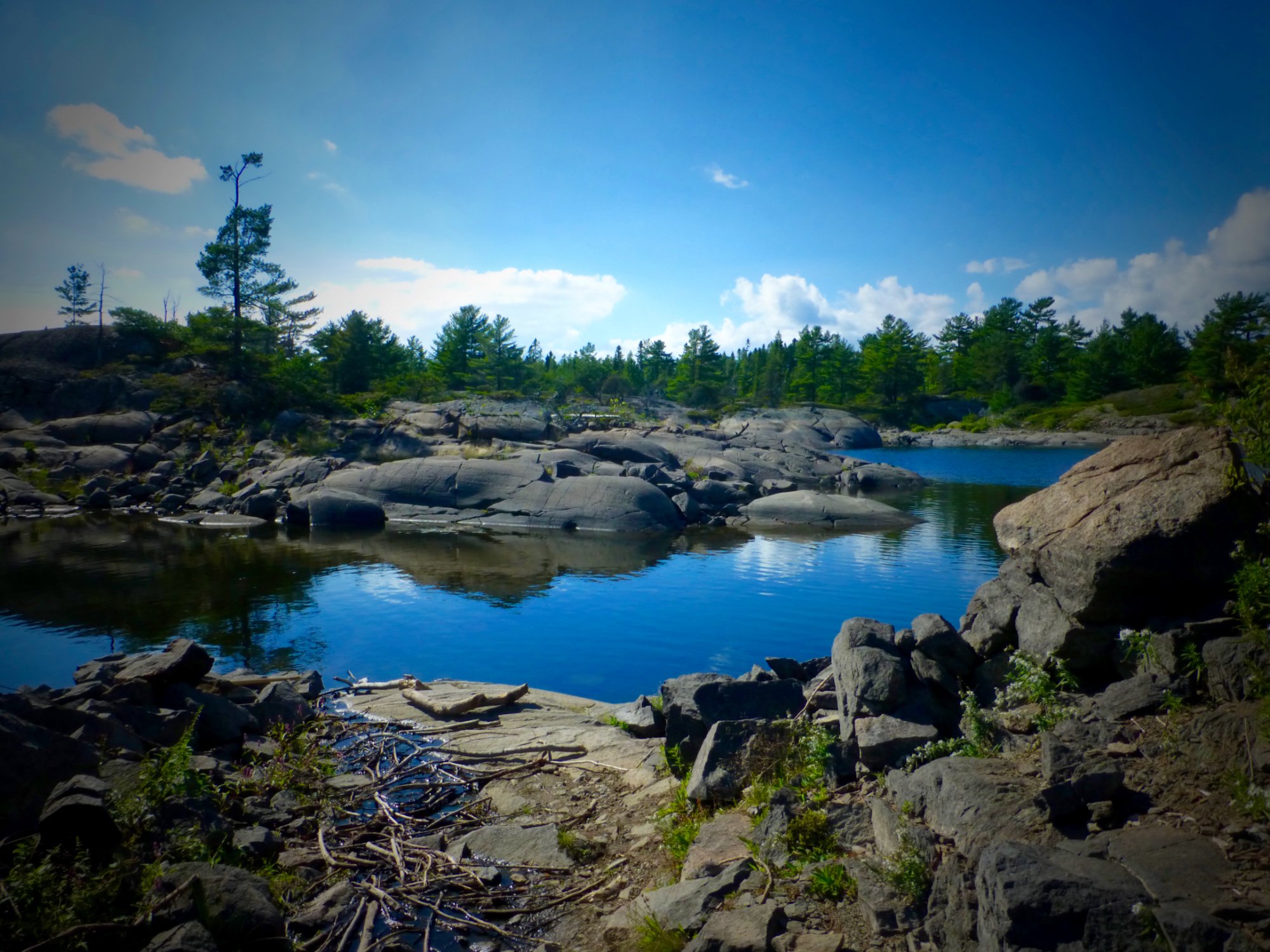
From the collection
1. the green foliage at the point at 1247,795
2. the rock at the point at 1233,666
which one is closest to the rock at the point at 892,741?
the rock at the point at 1233,666

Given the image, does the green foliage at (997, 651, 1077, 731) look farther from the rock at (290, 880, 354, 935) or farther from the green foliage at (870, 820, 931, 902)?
the rock at (290, 880, 354, 935)

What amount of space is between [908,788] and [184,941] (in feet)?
17.7

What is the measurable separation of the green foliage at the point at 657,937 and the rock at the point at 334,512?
32.8 meters

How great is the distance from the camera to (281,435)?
1909 inches

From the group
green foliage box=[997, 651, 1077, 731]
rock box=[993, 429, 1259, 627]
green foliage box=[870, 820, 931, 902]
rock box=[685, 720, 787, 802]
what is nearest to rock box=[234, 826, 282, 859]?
rock box=[685, 720, 787, 802]

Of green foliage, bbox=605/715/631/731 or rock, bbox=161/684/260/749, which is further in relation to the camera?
green foliage, bbox=605/715/631/731

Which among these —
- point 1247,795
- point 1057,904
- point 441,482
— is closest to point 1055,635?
point 1247,795

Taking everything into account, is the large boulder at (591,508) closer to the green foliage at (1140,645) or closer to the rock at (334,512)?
the rock at (334,512)

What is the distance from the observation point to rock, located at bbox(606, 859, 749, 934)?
4656 millimetres

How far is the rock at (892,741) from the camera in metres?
5.70

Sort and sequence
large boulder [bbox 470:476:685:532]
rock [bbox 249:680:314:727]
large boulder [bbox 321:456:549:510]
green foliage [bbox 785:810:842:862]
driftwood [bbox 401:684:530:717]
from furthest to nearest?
1. large boulder [bbox 321:456:549:510]
2. large boulder [bbox 470:476:685:532]
3. driftwood [bbox 401:684:530:717]
4. rock [bbox 249:680:314:727]
5. green foliage [bbox 785:810:842:862]

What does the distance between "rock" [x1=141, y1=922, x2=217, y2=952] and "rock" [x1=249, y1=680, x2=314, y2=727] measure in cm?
550

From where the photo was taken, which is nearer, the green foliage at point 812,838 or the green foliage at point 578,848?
the green foliage at point 812,838

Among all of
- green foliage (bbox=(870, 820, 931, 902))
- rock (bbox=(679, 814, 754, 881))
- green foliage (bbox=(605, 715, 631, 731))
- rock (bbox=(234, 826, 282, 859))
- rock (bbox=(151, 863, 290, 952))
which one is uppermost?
green foliage (bbox=(870, 820, 931, 902))
